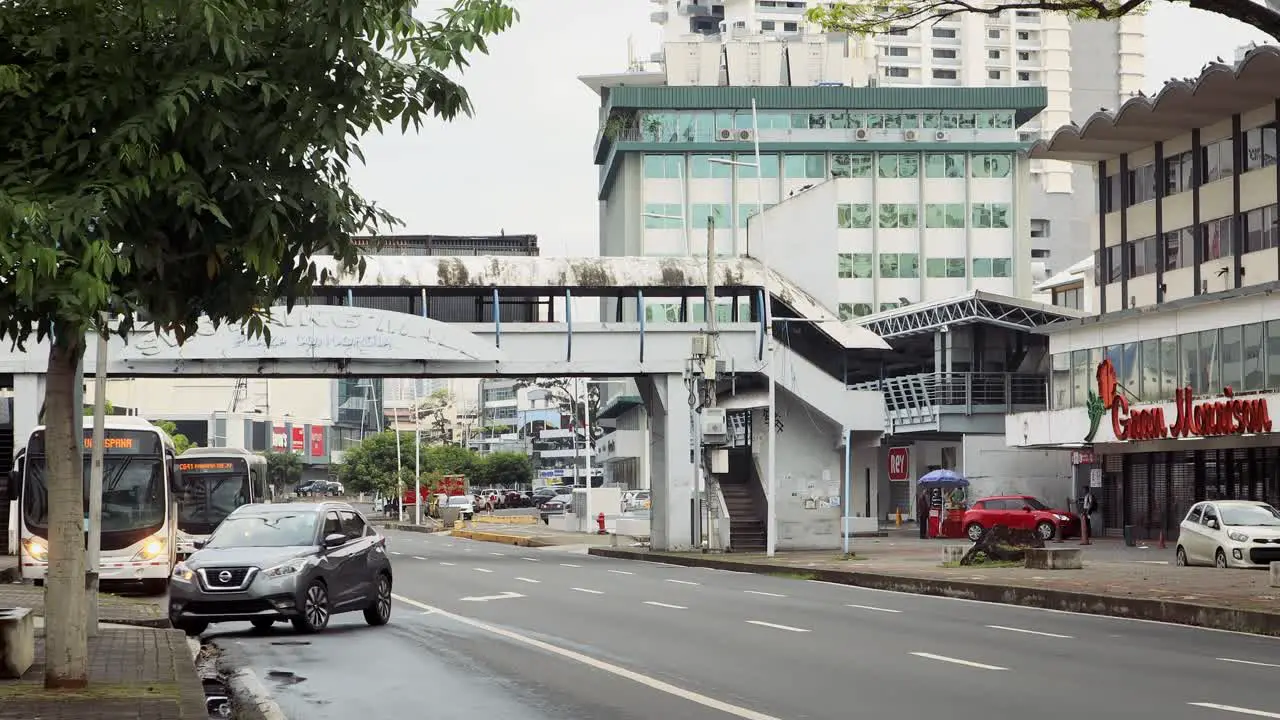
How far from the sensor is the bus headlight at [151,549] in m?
31.5

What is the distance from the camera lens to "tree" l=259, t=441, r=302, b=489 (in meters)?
161

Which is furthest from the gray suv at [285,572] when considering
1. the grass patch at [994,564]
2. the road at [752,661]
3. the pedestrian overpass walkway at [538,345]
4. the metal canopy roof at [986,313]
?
the metal canopy roof at [986,313]

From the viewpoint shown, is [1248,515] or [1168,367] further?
[1168,367]

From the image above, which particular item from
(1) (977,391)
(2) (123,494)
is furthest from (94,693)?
(1) (977,391)

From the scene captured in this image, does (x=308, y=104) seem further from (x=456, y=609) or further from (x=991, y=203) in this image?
(x=991, y=203)

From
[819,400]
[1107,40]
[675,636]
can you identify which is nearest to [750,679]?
[675,636]

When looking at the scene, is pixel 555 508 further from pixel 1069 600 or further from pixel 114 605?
pixel 1069 600

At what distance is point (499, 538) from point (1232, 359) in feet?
92.0

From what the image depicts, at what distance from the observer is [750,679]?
49.3ft

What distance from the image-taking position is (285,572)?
20.6m

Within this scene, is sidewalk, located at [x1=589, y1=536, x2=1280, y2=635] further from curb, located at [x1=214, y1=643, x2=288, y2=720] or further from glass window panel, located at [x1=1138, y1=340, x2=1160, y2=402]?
curb, located at [x1=214, y1=643, x2=288, y2=720]

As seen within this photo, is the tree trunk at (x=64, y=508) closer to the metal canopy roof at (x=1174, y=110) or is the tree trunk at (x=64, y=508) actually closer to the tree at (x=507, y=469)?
the metal canopy roof at (x=1174, y=110)

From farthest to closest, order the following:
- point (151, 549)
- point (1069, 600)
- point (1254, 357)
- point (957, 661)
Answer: point (1254, 357) < point (151, 549) < point (1069, 600) < point (957, 661)

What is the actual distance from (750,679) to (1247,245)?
44101 millimetres
